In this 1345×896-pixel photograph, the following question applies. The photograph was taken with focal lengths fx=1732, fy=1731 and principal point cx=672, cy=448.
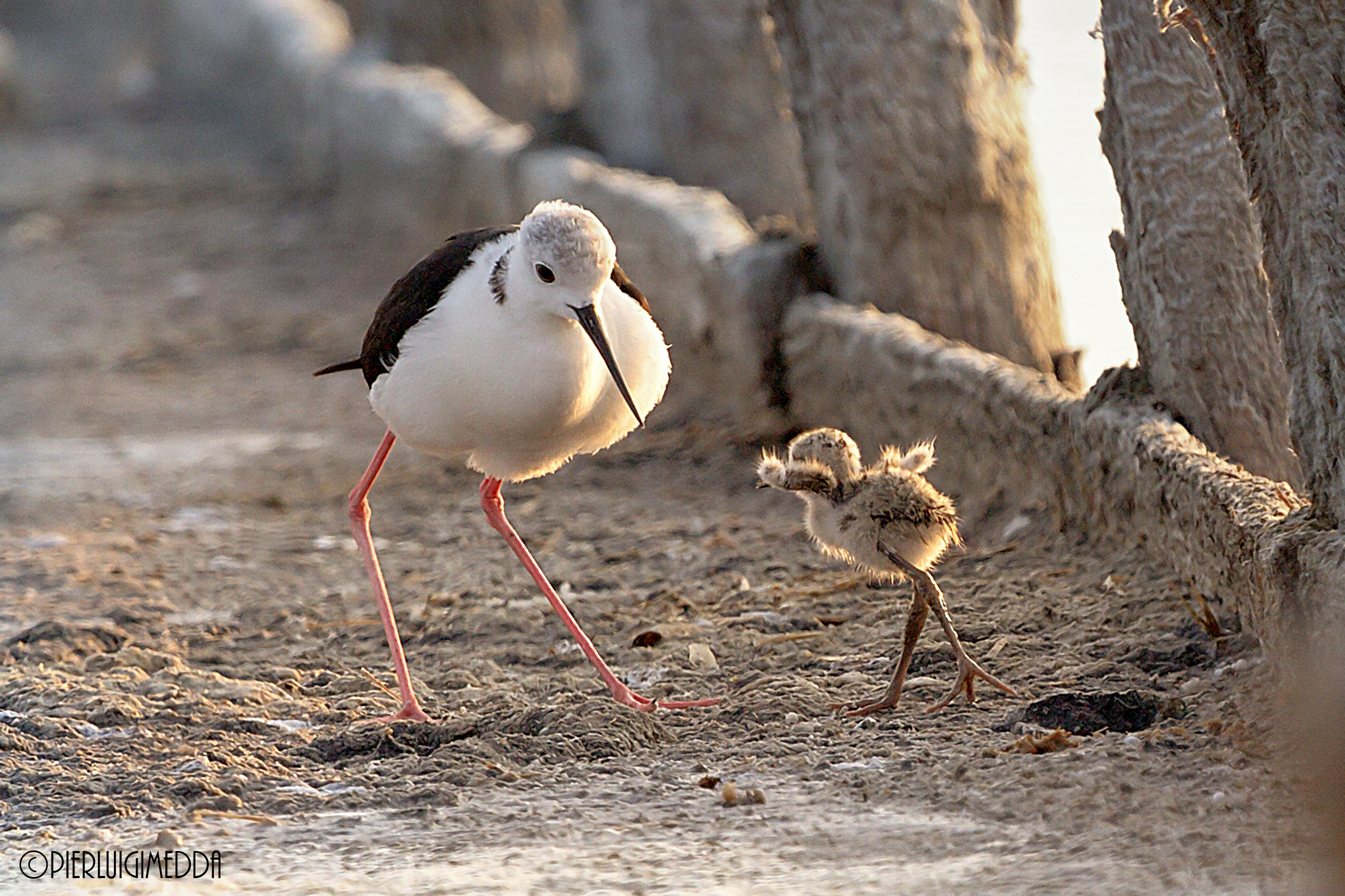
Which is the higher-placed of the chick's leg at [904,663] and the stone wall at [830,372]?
the stone wall at [830,372]

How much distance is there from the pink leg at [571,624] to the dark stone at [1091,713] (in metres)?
0.91

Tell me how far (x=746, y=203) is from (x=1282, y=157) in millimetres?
6094

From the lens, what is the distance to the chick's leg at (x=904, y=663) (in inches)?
170

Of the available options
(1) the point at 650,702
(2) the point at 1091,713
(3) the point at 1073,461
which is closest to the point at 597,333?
(1) the point at 650,702

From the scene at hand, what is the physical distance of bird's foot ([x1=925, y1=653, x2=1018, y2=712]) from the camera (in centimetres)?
429

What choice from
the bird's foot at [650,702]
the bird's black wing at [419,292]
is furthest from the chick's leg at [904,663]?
the bird's black wing at [419,292]

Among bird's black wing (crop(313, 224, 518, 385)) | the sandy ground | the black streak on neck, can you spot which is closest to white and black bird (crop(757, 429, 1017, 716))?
the sandy ground

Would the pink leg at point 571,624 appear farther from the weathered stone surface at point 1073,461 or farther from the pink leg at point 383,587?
the weathered stone surface at point 1073,461

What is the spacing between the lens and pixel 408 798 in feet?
12.8

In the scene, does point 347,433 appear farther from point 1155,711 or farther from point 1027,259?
point 1155,711

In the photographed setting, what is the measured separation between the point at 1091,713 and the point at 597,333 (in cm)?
158

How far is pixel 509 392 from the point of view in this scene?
462 cm

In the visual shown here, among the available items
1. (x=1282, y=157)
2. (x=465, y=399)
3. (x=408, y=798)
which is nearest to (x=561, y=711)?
(x=408, y=798)

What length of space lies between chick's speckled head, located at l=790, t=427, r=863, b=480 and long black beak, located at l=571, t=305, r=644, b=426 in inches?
20.6
